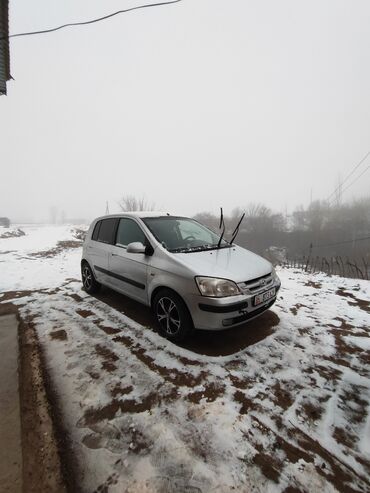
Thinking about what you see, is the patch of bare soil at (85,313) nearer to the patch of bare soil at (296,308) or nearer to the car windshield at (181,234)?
the car windshield at (181,234)

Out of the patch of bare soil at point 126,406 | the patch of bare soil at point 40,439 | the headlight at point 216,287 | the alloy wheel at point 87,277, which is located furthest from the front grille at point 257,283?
the alloy wheel at point 87,277

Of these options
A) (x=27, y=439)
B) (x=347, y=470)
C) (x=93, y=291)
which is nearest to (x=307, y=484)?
(x=347, y=470)

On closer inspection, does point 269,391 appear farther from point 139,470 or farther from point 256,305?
point 139,470

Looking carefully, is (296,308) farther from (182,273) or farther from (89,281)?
A: (89,281)

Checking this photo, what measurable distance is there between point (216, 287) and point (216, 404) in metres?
1.19

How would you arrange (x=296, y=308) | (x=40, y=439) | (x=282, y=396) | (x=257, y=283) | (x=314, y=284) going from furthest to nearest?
(x=314, y=284)
(x=296, y=308)
(x=257, y=283)
(x=282, y=396)
(x=40, y=439)

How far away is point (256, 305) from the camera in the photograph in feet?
10.6

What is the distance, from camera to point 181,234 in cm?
418

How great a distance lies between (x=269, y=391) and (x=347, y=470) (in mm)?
810

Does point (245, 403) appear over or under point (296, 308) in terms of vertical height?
under

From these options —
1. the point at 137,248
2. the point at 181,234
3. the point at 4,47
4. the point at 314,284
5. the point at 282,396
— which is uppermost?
the point at 4,47

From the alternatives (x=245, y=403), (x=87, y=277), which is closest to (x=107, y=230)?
(x=87, y=277)

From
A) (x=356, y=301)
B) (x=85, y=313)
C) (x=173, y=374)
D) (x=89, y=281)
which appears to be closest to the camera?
(x=173, y=374)

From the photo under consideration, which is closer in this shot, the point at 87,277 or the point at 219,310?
the point at 219,310
